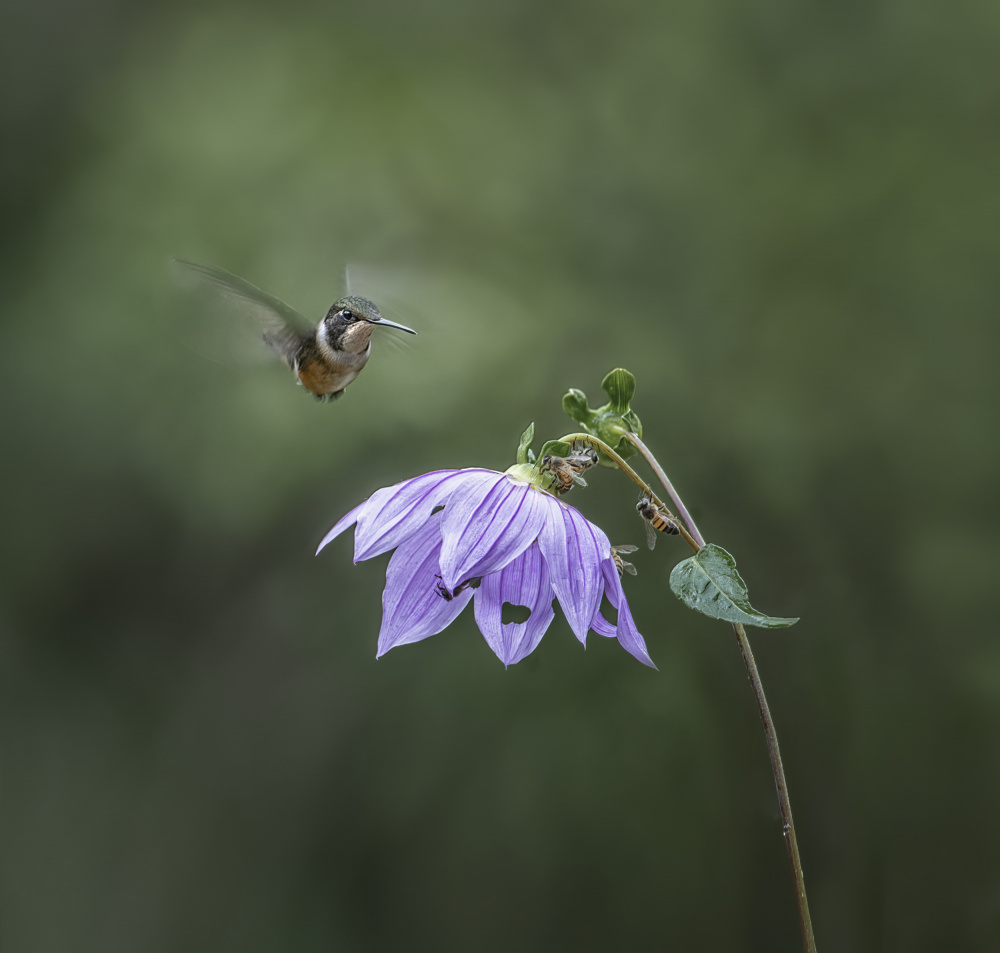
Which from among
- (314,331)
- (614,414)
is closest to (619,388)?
(614,414)

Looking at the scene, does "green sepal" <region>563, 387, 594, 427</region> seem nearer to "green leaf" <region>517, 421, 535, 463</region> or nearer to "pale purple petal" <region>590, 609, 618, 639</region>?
"green leaf" <region>517, 421, 535, 463</region>

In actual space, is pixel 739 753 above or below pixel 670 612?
below

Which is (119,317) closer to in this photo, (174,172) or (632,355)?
(174,172)

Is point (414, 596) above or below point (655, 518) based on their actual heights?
below

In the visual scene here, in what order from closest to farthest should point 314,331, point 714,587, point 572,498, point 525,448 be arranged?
point 714,587 → point 525,448 → point 314,331 → point 572,498

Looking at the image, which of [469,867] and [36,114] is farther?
[36,114]

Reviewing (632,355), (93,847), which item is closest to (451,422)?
(632,355)

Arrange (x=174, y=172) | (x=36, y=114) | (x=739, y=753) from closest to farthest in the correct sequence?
(x=739, y=753) → (x=174, y=172) → (x=36, y=114)

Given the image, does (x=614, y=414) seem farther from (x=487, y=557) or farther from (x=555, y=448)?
(x=487, y=557)
